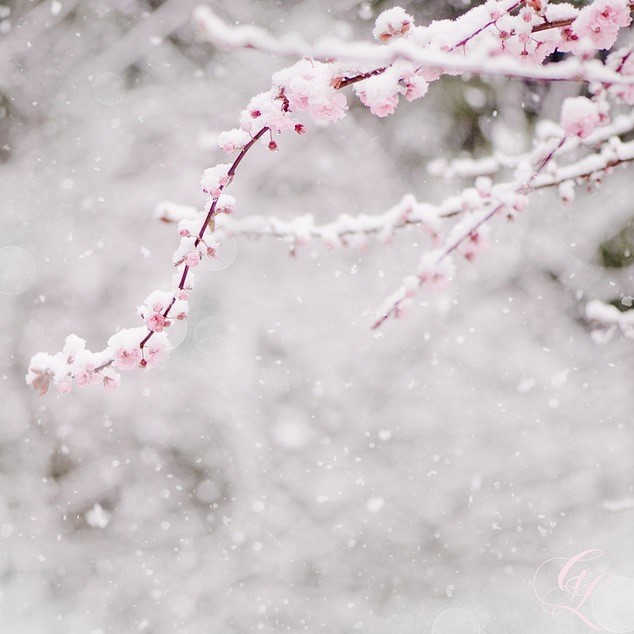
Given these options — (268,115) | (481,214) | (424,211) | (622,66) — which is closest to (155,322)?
(268,115)

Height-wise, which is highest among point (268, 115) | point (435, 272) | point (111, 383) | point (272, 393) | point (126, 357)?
point (268, 115)

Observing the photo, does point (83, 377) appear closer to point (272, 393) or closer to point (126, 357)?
point (126, 357)

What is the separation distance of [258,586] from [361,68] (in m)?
5.75

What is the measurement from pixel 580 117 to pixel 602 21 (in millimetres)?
286

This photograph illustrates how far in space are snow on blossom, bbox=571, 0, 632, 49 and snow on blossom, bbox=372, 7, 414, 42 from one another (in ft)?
1.06

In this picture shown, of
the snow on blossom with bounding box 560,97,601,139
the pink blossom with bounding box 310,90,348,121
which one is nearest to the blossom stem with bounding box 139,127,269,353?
the pink blossom with bounding box 310,90,348,121

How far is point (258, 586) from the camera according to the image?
5660mm

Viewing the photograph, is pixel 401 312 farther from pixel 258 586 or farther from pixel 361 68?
pixel 258 586

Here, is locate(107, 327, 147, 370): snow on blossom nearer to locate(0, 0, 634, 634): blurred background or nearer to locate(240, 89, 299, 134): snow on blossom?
locate(240, 89, 299, 134): snow on blossom

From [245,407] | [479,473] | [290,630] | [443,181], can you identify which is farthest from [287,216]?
[290,630]

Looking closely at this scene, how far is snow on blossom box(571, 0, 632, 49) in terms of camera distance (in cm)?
97

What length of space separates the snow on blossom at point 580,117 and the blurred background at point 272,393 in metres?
4.49

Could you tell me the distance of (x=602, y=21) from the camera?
0.99 meters

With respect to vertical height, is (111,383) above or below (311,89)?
below
